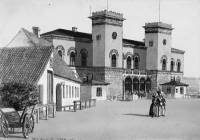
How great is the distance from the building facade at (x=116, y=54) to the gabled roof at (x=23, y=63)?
24102mm

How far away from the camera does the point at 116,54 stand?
5681cm

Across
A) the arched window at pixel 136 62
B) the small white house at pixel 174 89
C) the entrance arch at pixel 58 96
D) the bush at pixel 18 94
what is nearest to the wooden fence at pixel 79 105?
the entrance arch at pixel 58 96

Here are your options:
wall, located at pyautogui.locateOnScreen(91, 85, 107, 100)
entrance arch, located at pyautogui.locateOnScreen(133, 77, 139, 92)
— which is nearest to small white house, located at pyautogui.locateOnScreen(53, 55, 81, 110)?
wall, located at pyautogui.locateOnScreen(91, 85, 107, 100)

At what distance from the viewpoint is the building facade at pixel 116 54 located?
55188mm

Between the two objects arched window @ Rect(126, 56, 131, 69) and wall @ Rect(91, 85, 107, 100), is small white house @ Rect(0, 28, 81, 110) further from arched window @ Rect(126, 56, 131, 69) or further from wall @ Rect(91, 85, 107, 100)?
arched window @ Rect(126, 56, 131, 69)

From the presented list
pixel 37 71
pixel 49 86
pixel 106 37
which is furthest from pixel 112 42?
pixel 37 71

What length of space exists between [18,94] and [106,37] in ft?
115

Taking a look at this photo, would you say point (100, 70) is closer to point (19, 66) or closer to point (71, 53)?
point (71, 53)

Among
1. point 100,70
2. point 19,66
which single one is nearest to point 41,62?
point 19,66

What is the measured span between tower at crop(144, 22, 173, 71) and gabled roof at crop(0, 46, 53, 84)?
40.2 metres

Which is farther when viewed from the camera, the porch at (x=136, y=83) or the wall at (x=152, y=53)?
the wall at (x=152, y=53)

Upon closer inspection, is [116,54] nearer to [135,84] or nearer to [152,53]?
[135,84]

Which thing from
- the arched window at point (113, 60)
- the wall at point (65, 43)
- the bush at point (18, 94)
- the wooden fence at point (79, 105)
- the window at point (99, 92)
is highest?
the wall at point (65, 43)

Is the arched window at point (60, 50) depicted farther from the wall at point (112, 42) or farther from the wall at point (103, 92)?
the wall at point (103, 92)
